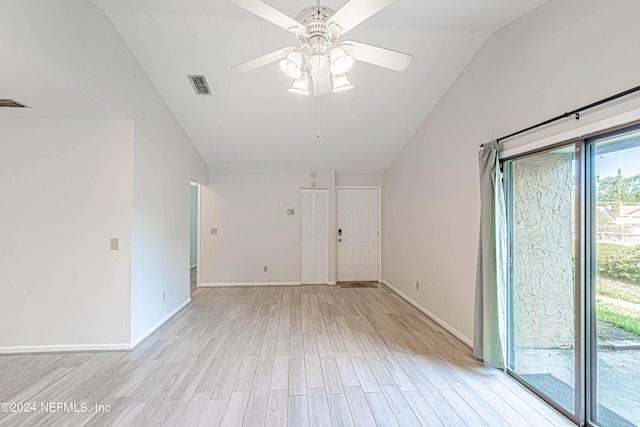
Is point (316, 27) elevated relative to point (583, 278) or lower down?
elevated

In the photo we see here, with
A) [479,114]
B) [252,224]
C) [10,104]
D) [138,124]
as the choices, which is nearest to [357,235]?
[252,224]

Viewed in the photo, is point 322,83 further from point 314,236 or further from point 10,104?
point 314,236

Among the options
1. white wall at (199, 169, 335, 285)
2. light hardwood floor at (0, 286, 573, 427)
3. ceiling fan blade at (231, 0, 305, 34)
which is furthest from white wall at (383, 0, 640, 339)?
white wall at (199, 169, 335, 285)

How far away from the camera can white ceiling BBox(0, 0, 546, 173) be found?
258 centimetres

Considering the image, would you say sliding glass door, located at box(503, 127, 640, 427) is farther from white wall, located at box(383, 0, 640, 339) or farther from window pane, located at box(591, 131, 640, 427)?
white wall, located at box(383, 0, 640, 339)

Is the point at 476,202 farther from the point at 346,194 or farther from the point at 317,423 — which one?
the point at 346,194

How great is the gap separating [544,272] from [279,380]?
2369 millimetres

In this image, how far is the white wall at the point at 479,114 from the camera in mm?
1880

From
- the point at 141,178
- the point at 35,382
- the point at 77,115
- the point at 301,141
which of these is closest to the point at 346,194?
the point at 301,141

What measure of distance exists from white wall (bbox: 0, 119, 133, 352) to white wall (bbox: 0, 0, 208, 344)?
0.15 m

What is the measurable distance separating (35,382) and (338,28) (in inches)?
140

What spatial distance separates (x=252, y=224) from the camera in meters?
6.09

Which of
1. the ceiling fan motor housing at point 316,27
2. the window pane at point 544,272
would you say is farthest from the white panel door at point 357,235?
the ceiling fan motor housing at point 316,27

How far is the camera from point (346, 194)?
254 inches
